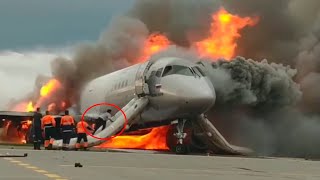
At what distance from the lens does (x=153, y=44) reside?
141ft

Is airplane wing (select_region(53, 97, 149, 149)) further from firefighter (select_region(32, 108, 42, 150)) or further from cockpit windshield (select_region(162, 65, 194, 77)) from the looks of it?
A: cockpit windshield (select_region(162, 65, 194, 77))

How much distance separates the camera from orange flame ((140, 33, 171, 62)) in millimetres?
41969

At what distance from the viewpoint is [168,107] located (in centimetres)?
2998

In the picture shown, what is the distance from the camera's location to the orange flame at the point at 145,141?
115ft

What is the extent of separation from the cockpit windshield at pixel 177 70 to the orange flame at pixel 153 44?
1106 cm

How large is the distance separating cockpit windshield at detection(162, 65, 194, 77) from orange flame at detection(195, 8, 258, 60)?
653 centimetres

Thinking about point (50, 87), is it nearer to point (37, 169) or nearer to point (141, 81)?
point (141, 81)

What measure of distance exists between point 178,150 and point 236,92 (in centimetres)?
538

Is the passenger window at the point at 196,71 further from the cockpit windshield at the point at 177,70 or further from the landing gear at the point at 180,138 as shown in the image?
the landing gear at the point at 180,138

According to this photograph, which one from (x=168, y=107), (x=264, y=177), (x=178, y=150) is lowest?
(x=264, y=177)

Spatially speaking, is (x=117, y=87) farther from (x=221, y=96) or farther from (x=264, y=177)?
(x=264, y=177)

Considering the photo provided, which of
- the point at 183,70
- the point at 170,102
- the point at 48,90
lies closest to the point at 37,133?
the point at 170,102

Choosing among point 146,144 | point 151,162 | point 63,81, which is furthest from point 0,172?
point 63,81

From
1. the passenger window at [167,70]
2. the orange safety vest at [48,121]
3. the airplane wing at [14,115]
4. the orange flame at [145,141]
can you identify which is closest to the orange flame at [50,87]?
the airplane wing at [14,115]
